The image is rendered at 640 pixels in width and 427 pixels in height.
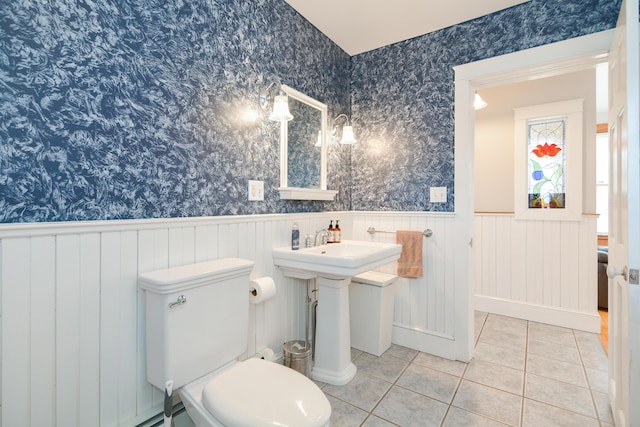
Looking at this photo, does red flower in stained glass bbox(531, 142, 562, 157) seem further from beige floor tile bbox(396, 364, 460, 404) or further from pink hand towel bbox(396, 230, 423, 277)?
beige floor tile bbox(396, 364, 460, 404)

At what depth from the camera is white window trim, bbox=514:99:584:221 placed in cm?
296

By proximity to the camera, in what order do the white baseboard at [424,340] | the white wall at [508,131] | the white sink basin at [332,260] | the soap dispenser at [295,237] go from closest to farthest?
the white sink basin at [332,260]
the soap dispenser at [295,237]
the white baseboard at [424,340]
the white wall at [508,131]

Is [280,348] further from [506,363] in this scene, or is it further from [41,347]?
[506,363]

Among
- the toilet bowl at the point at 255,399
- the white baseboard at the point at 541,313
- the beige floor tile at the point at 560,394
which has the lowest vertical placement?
the beige floor tile at the point at 560,394

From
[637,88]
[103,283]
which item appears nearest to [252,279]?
[103,283]

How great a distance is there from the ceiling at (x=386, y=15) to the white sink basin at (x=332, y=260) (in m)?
1.67

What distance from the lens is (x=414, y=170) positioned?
2537 millimetres

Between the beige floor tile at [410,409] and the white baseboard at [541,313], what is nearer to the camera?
the beige floor tile at [410,409]

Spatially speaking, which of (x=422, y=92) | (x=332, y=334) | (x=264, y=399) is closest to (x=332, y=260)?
(x=332, y=334)

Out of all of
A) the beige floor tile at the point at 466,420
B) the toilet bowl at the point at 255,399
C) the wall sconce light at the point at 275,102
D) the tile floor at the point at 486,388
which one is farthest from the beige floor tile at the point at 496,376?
the wall sconce light at the point at 275,102

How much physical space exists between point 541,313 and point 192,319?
10.7ft

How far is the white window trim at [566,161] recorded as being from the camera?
2957mm

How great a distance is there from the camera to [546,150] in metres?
3.15

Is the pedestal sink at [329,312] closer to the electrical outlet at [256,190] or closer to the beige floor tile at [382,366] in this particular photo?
the beige floor tile at [382,366]
